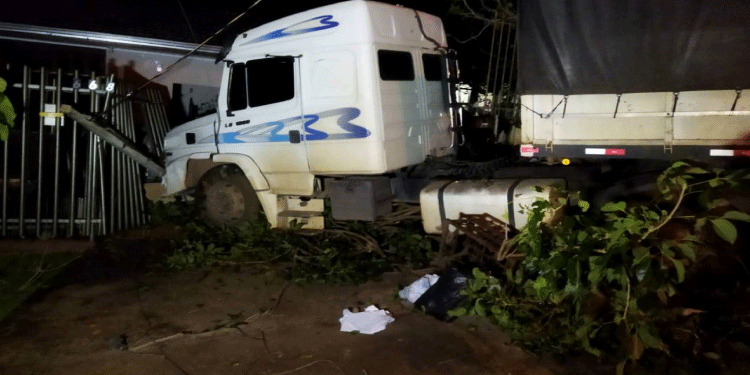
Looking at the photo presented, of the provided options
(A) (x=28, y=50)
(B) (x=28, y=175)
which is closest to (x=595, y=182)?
(B) (x=28, y=175)

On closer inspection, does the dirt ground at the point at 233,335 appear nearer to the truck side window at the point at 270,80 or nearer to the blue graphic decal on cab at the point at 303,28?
the truck side window at the point at 270,80

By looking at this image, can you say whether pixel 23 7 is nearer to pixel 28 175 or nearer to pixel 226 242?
pixel 28 175

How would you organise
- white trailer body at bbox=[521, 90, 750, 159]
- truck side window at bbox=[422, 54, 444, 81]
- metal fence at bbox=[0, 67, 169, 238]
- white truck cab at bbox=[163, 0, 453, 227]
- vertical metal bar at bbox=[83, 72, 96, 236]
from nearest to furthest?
white trailer body at bbox=[521, 90, 750, 159] → white truck cab at bbox=[163, 0, 453, 227] → truck side window at bbox=[422, 54, 444, 81] → metal fence at bbox=[0, 67, 169, 238] → vertical metal bar at bbox=[83, 72, 96, 236]

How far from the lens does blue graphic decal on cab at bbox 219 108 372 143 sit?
631 cm

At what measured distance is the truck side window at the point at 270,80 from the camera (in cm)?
673

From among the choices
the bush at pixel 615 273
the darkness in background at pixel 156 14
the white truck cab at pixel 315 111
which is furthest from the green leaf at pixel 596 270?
the darkness in background at pixel 156 14

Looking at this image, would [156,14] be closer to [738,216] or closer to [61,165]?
[61,165]

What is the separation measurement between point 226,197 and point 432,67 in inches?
122

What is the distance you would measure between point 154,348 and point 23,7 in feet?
27.1

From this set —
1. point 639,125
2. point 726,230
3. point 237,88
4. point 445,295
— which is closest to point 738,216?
point 726,230

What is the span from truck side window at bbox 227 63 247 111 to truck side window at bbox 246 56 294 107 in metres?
0.11

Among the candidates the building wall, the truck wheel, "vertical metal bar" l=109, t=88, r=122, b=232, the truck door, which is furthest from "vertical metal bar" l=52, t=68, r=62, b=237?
the building wall

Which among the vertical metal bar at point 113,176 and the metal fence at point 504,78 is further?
the vertical metal bar at point 113,176

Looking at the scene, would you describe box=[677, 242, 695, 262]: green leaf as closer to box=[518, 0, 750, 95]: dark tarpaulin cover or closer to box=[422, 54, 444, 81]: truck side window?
box=[518, 0, 750, 95]: dark tarpaulin cover
